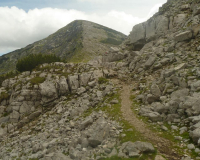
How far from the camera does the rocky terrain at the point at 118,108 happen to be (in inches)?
635

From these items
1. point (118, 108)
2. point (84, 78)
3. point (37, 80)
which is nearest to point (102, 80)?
point (84, 78)

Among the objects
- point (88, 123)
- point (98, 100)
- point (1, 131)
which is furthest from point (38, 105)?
point (88, 123)

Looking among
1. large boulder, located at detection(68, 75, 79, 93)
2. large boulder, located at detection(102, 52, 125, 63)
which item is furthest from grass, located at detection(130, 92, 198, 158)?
large boulder, located at detection(102, 52, 125, 63)

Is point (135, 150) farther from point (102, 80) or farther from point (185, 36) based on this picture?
point (185, 36)

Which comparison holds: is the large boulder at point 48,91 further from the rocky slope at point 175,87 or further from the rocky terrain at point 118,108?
the rocky slope at point 175,87

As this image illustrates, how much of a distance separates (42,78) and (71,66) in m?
13.9

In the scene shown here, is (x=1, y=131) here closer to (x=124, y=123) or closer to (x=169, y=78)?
(x=124, y=123)

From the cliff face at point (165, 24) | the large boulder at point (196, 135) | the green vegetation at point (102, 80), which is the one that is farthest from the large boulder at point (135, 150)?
the cliff face at point (165, 24)

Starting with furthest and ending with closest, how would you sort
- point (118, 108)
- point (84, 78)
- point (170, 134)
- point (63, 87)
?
point (84, 78)
point (63, 87)
point (118, 108)
point (170, 134)

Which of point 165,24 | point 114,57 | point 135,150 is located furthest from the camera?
point 114,57

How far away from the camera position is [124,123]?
2152cm

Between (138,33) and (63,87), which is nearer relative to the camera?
(63,87)

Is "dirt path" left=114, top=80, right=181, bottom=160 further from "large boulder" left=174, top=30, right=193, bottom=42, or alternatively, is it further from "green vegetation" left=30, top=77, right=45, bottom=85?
"green vegetation" left=30, top=77, right=45, bottom=85

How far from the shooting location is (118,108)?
2820 centimetres
